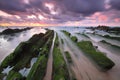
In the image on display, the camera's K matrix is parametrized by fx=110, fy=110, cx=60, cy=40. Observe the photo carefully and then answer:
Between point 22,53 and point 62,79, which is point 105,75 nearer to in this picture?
point 62,79

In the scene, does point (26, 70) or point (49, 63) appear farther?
point (49, 63)

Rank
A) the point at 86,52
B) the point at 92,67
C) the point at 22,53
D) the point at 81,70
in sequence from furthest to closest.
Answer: the point at 86,52, the point at 22,53, the point at 92,67, the point at 81,70

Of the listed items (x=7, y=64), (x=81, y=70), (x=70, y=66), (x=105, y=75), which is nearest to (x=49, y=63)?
(x=70, y=66)

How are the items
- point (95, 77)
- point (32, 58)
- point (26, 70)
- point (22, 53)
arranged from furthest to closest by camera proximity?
point (22, 53) → point (32, 58) → point (26, 70) → point (95, 77)

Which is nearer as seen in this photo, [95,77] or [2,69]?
[95,77]

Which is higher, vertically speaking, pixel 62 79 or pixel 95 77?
pixel 62 79

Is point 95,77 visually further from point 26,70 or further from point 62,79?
point 26,70

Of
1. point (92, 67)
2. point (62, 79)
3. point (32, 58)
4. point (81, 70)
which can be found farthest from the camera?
point (32, 58)

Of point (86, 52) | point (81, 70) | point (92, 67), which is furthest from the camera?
point (86, 52)

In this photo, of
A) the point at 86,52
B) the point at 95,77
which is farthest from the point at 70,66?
the point at 86,52
